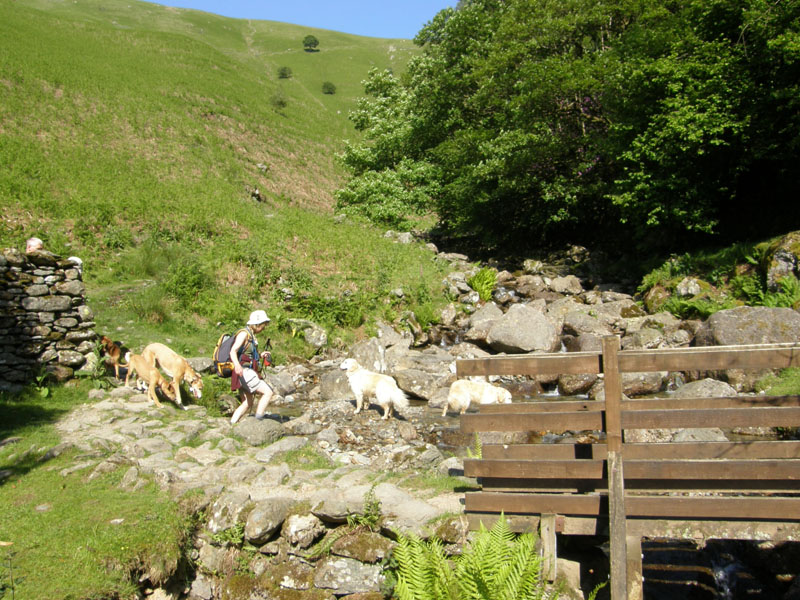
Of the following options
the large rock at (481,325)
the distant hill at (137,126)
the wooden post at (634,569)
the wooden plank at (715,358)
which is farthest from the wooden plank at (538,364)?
the distant hill at (137,126)

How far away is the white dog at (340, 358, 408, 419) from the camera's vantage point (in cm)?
1220

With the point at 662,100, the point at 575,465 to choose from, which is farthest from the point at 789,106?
the point at 575,465

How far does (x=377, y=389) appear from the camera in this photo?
12305mm

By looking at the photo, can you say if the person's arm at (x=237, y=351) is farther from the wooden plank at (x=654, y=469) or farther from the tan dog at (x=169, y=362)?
the wooden plank at (x=654, y=469)

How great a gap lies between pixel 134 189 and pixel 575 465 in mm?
26659

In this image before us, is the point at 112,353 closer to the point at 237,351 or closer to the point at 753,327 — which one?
the point at 237,351

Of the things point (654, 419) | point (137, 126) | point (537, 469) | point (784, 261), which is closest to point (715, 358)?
point (654, 419)

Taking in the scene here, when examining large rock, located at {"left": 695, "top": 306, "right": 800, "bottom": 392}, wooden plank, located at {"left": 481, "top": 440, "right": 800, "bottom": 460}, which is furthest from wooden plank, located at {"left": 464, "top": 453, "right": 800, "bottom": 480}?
large rock, located at {"left": 695, "top": 306, "right": 800, "bottom": 392}

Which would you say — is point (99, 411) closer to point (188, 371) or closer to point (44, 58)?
point (188, 371)

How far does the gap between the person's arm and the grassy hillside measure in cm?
605

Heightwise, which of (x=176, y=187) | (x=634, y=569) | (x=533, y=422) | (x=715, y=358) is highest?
(x=176, y=187)

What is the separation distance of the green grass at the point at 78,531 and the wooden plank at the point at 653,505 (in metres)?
3.38

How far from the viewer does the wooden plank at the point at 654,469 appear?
5.41 meters

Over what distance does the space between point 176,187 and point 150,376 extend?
21358 millimetres
